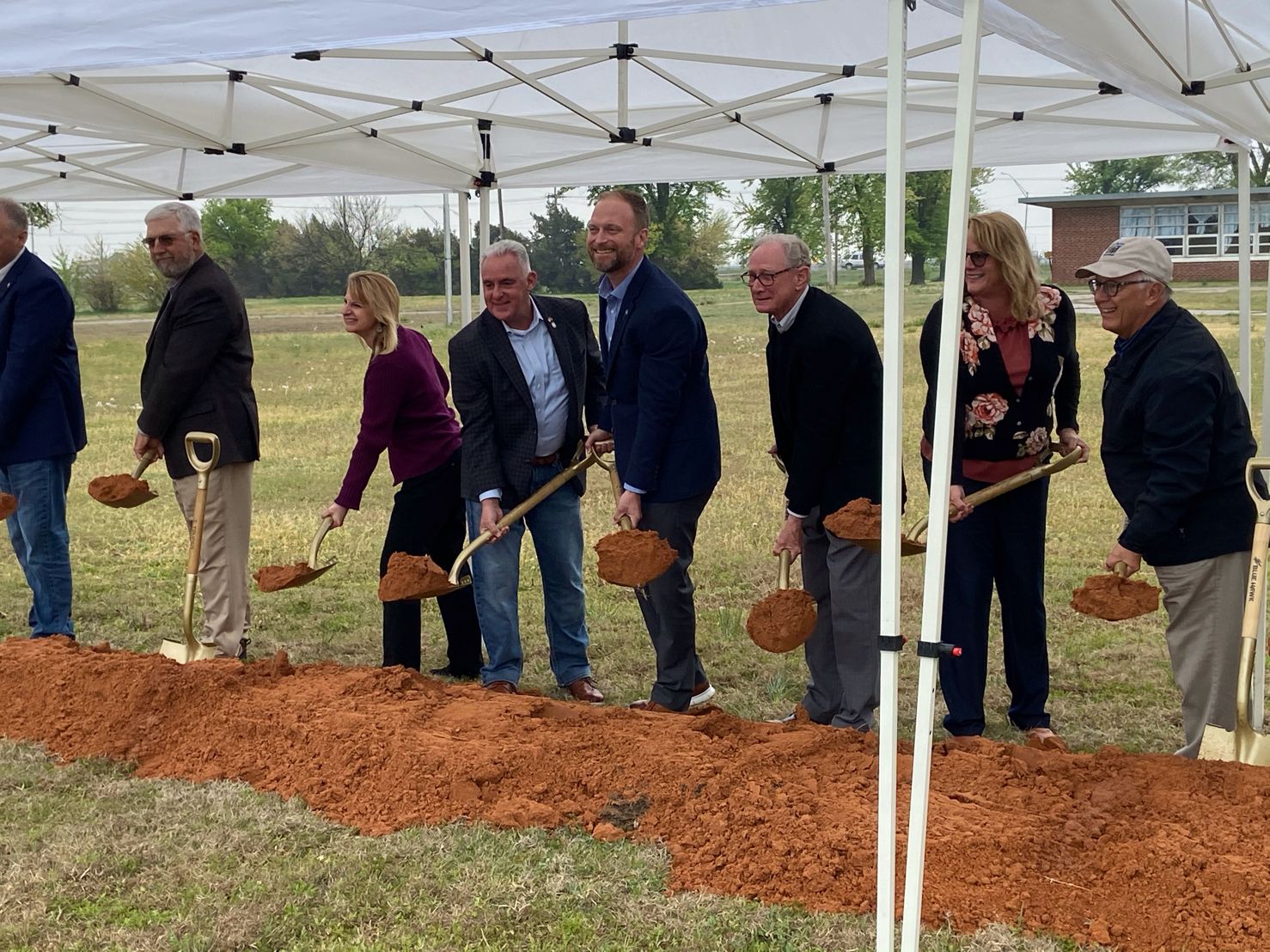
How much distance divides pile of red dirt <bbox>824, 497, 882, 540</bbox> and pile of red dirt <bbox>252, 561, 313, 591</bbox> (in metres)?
2.12

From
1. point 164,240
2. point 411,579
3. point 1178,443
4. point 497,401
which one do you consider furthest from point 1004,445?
point 164,240

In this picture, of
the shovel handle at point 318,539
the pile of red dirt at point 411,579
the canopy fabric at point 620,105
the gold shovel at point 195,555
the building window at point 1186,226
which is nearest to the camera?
the pile of red dirt at point 411,579

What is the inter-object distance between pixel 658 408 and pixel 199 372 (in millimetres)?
2091

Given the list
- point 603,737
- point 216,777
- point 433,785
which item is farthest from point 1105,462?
point 216,777

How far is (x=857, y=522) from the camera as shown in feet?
13.8

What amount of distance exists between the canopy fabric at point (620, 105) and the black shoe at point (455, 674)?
105 inches

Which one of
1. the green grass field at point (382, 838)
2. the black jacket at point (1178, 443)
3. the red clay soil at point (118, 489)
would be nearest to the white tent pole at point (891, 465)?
the green grass field at point (382, 838)

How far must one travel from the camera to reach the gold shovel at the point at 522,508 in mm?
4902

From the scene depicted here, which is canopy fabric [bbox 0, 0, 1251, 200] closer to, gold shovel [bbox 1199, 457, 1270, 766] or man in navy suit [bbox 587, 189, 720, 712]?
man in navy suit [bbox 587, 189, 720, 712]

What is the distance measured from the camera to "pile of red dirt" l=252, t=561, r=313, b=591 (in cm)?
489

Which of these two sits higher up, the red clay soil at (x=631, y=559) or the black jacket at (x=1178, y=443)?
the black jacket at (x=1178, y=443)

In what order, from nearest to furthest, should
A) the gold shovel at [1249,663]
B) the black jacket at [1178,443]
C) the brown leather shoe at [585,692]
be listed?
1. the gold shovel at [1249,663]
2. the black jacket at [1178,443]
3. the brown leather shoe at [585,692]

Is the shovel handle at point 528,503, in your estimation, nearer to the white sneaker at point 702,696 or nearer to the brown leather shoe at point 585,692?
the brown leather shoe at point 585,692

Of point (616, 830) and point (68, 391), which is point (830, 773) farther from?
point (68, 391)
